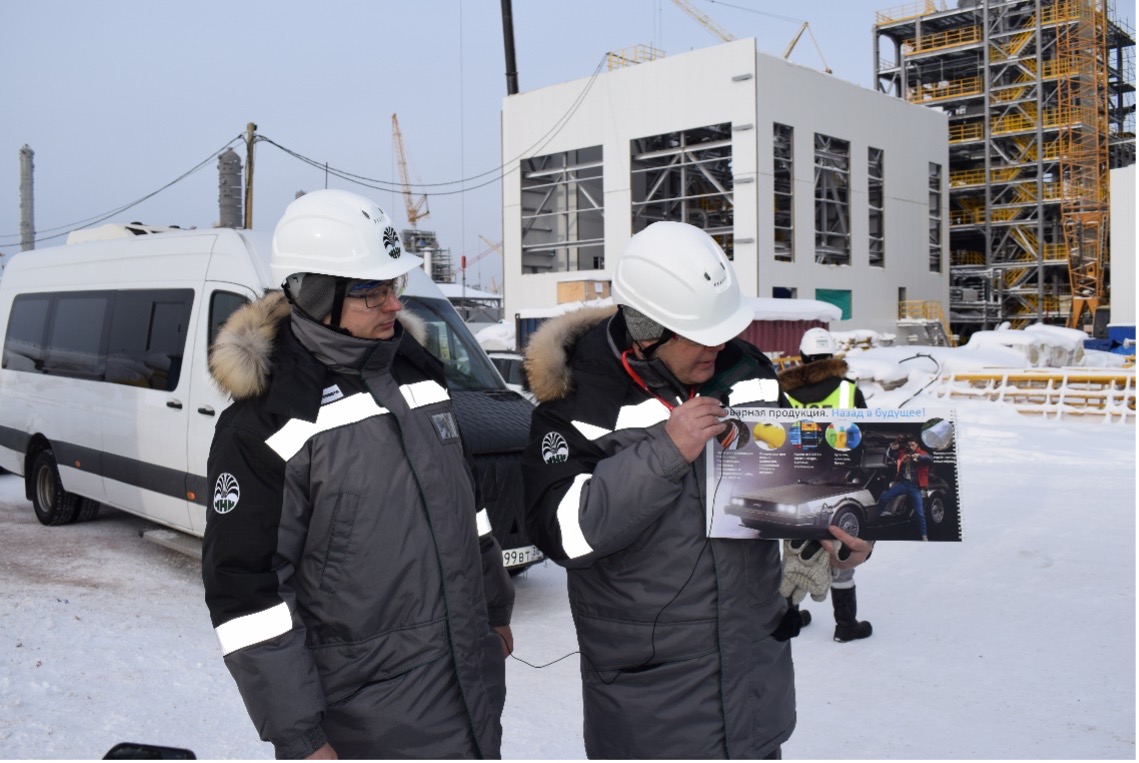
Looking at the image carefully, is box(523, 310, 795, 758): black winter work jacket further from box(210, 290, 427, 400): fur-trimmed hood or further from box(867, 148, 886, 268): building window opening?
box(867, 148, 886, 268): building window opening

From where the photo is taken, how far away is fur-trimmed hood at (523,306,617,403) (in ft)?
8.28

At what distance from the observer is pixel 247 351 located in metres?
2.31

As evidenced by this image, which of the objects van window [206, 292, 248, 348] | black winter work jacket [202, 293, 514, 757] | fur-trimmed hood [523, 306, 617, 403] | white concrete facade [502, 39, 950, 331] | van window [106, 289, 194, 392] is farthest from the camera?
white concrete facade [502, 39, 950, 331]

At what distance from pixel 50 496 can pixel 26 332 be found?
1.68m

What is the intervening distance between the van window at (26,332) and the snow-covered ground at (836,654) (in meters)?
1.61

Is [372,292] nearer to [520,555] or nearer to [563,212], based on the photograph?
[520,555]

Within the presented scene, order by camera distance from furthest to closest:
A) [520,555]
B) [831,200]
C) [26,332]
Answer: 1. [831,200]
2. [26,332]
3. [520,555]

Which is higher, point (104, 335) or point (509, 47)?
point (509, 47)

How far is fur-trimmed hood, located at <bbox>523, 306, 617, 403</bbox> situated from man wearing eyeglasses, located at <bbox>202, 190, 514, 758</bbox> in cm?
29

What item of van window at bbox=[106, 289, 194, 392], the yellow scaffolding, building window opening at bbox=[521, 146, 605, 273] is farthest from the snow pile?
the yellow scaffolding

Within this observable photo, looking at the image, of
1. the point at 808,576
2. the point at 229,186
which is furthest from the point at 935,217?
the point at 808,576

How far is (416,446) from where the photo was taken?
2.40m

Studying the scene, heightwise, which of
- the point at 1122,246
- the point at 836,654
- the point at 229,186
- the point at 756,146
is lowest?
the point at 836,654

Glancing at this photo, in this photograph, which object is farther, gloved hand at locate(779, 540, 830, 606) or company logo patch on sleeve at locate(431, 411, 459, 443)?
gloved hand at locate(779, 540, 830, 606)
